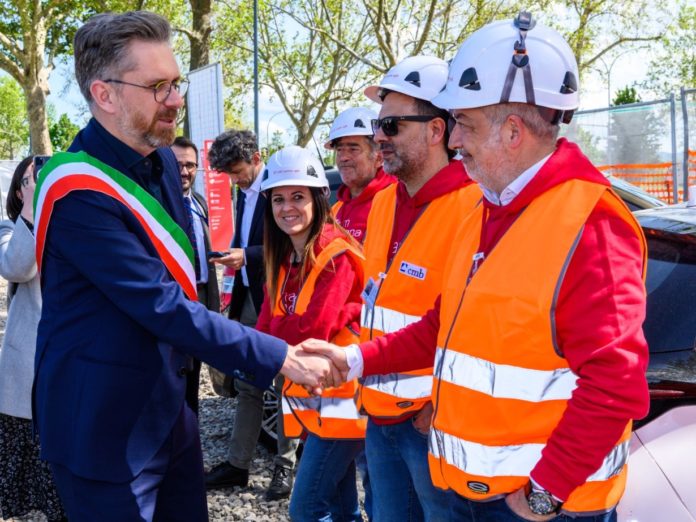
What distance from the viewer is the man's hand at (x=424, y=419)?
2.43 metres

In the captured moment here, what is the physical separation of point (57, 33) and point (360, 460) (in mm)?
26248

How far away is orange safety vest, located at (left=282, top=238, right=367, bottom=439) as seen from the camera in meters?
2.89

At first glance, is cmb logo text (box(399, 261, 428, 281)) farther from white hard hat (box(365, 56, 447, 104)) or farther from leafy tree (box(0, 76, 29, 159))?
leafy tree (box(0, 76, 29, 159))

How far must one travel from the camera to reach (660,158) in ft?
35.1

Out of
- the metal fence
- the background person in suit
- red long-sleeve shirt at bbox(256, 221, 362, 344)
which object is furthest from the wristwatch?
the metal fence

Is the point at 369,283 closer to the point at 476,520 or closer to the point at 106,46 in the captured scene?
the point at 476,520

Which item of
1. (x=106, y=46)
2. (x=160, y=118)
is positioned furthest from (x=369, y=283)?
(x=106, y=46)

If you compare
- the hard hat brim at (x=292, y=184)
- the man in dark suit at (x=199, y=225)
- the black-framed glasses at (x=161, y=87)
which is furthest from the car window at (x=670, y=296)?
the man in dark suit at (x=199, y=225)

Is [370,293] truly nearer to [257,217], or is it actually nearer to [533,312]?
[533,312]

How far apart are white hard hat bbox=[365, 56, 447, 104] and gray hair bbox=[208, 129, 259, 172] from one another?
2472mm

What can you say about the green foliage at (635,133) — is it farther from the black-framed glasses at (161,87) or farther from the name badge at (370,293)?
Answer: the black-framed glasses at (161,87)

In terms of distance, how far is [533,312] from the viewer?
166 centimetres

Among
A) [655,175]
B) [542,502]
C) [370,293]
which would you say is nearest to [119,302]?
[370,293]

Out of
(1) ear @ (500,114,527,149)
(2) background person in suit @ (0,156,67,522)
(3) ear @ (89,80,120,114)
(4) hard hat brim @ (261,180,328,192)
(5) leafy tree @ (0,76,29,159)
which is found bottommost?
(2) background person in suit @ (0,156,67,522)
